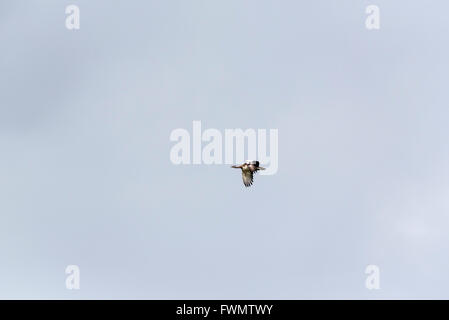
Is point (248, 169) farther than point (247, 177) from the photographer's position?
No

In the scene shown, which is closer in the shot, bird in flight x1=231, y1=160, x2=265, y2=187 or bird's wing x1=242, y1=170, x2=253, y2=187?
bird in flight x1=231, y1=160, x2=265, y2=187

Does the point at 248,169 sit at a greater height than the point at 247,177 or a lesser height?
greater

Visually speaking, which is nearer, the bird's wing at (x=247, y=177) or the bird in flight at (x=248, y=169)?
the bird in flight at (x=248, y=169)
